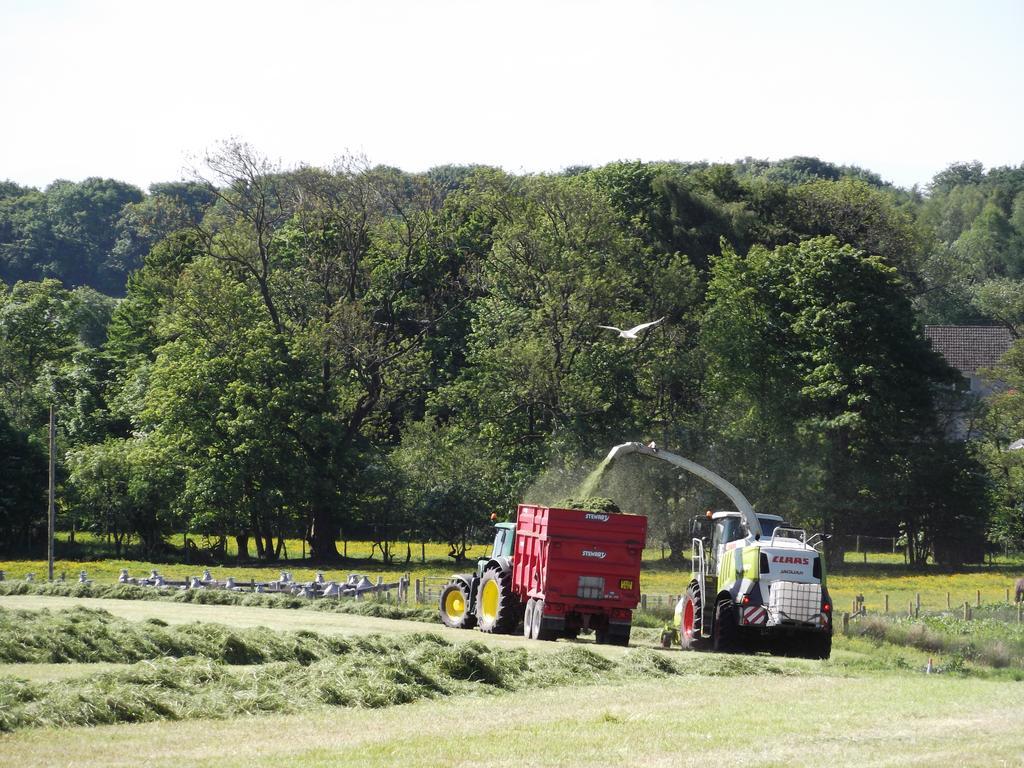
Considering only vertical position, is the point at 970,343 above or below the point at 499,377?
above

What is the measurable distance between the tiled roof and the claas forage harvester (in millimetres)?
77264

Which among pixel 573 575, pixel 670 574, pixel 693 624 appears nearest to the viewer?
pixel 693 624

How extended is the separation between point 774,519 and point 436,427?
134 feet

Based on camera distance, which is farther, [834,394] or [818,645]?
[834,394]

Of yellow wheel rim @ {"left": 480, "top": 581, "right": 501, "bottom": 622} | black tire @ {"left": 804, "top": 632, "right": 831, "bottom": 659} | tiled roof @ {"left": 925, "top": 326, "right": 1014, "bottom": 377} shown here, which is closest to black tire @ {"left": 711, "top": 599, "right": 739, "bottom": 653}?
black tire @ {"left": 804, "top": 632, "right": 831, "bottom": 659}

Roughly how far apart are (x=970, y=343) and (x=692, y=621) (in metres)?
81.3

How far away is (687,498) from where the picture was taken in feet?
204

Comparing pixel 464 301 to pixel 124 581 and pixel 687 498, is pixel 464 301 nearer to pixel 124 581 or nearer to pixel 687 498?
pixel 687 498

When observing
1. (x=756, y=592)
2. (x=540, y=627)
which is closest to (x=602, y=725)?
(x=756, y=592)

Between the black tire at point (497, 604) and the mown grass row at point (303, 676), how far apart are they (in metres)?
5.06

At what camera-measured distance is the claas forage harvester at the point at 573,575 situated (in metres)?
28.8

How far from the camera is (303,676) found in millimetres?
18969

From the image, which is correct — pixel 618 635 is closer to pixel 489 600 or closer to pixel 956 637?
pixel 489 600

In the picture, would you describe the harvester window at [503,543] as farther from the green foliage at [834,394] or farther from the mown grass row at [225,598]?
the green foliage at [834,394]
